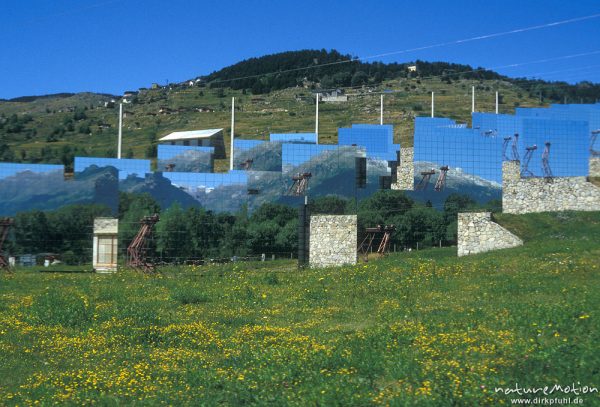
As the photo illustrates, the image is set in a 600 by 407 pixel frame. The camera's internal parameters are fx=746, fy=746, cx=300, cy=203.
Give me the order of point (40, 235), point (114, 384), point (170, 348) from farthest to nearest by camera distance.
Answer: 1. point (40, 235)
2. point (170, 348)
3. point (114, 384)

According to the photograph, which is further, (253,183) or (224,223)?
(253,183)

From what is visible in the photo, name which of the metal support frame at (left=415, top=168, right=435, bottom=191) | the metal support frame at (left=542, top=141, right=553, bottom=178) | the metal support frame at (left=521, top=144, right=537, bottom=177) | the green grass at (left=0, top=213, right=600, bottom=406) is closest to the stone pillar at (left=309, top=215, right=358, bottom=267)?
the green grass at (left=0, top=213, right=600, bottom=406)

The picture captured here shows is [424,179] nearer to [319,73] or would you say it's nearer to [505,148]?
[505,148]

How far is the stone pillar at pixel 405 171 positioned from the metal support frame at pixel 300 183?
8.27 meters

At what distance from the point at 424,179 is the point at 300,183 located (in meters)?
7.28

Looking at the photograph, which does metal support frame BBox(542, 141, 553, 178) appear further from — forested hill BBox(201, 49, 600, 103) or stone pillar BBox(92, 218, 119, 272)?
forested hill BBox(201, 49, 600, 103)

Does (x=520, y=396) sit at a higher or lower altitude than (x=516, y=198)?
lower

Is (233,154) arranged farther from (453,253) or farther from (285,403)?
(285,403)

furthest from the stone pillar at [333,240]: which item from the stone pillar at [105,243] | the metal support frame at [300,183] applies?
the metal support frame at [300,183]

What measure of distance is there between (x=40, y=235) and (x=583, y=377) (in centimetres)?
3039

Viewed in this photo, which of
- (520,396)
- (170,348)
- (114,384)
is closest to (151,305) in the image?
(170,348)

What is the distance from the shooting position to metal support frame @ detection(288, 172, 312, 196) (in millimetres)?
38812

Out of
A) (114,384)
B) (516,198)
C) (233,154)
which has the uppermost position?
(233,154)

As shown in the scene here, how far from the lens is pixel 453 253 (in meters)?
31.8
